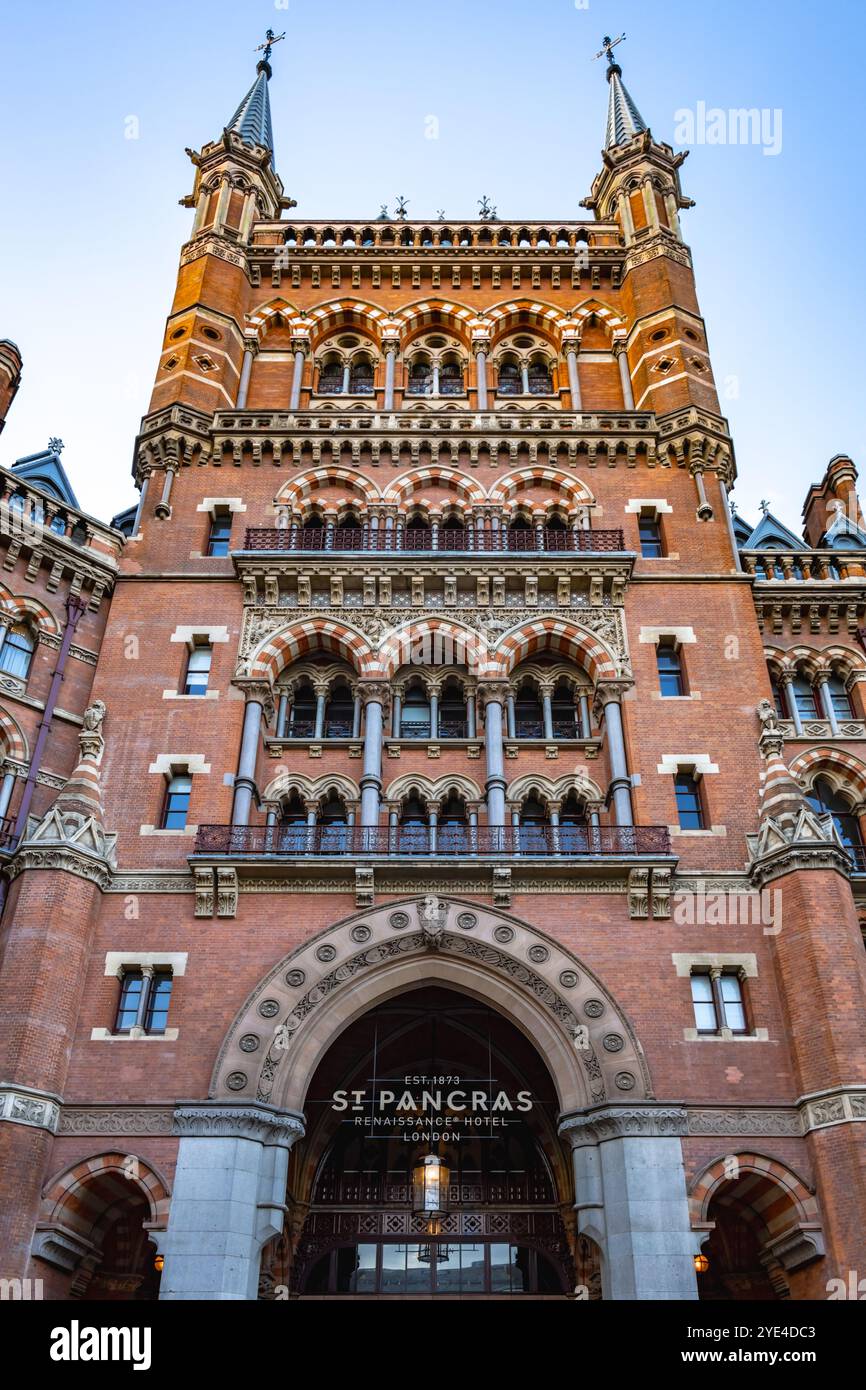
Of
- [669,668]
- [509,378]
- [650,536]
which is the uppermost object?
[509,378]

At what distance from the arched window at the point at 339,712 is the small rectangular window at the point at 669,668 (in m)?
7.49

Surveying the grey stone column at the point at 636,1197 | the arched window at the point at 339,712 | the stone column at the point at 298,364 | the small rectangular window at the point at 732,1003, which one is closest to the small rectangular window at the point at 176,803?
the arched window at the point at 339,712

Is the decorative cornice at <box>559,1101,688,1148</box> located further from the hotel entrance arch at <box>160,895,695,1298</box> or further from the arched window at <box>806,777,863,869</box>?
the arched window at <box>806,777,863,869</box>

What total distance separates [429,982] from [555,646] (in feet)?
30.1

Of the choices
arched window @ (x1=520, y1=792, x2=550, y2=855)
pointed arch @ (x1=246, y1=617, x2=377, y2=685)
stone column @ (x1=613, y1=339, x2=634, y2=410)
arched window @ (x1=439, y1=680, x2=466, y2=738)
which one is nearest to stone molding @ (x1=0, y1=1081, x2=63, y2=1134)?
arched window @ (x1=520, y1=792, x2=550, y2=855)

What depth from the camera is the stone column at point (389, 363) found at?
33.8 metres

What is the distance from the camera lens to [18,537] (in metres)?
27.7

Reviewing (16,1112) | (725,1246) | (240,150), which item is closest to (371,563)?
(16,1112)

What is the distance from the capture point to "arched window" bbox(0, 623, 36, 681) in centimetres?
2648

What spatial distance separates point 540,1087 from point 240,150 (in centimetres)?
3256

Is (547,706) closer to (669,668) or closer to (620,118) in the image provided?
(669,668)

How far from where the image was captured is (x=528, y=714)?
2797 cm

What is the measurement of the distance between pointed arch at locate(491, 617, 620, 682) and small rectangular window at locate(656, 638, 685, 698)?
4.37 ft

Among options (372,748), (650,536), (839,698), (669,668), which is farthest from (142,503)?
(839,698)
